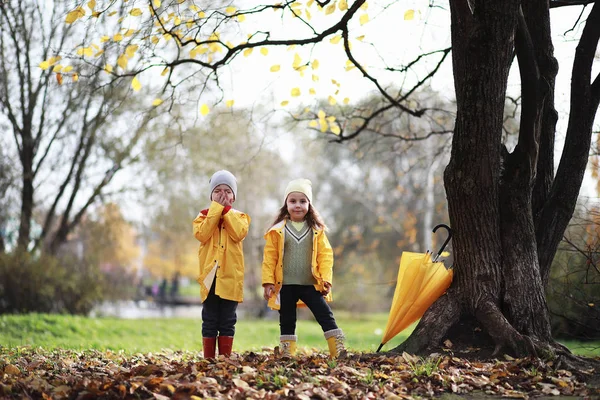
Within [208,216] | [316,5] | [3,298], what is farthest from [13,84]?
[208,216]

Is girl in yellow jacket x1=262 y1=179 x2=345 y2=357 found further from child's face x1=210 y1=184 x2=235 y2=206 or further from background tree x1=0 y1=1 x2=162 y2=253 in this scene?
background tree x1=0 y1=1 x2=162 y2=253

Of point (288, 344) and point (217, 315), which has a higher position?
point (217, 315)

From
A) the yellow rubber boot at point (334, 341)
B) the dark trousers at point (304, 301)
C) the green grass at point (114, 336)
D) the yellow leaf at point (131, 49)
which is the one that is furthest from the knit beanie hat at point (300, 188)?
the green grass at point (114, 336)

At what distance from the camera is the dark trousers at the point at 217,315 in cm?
538

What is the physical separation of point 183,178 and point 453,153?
16.7m

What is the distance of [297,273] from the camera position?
540 cm

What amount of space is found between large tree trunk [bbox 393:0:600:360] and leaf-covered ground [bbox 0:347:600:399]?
→ 419 millimetres

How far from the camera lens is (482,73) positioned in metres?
5.24

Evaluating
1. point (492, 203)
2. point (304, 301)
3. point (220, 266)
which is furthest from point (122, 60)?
point (492, 203)

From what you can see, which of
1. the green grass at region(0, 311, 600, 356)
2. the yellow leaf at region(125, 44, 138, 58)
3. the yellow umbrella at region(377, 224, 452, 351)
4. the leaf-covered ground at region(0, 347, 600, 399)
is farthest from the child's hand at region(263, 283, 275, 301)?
the green grass at region(0, 311, 600, 356)

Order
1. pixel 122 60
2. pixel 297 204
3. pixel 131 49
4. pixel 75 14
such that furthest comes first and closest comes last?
1. pixel 122 60
2. pixel 131 49
3. pixel 75 14
4. pixel 297 204

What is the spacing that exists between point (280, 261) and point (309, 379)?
154 cm

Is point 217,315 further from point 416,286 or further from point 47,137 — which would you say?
point 47,137

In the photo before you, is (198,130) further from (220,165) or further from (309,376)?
(309,376)
